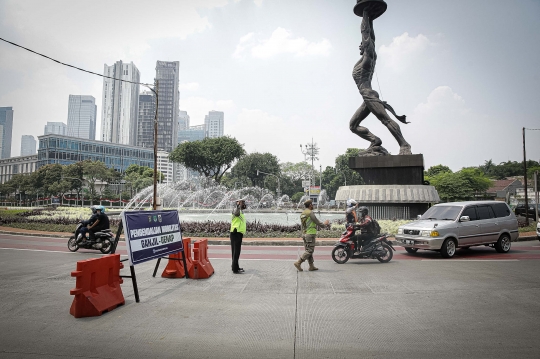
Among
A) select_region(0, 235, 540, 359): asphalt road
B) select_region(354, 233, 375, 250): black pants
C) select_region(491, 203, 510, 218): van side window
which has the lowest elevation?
select_region(0, 235, 540, 359): asphalt road

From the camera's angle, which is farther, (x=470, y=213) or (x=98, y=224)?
(x=98, y=224)

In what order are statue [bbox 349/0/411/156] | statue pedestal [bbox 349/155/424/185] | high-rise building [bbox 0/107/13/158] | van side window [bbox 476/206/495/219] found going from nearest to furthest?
1. van side window [bbox 476/206/495/219]
2. statue pedestal [bbox 349/155/424/185]
3. statue [bbox 349/0/411/156]
4. high-rise building [bbox 0/107/13/158]

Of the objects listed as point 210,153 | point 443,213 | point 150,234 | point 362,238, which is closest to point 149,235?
point 150,234

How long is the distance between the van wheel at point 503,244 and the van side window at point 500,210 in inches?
28.5

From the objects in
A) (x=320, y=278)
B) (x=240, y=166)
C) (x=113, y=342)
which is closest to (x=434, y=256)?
(x=320, y=278)

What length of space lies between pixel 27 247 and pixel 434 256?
48.8 ft

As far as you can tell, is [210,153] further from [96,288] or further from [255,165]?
[96,288]

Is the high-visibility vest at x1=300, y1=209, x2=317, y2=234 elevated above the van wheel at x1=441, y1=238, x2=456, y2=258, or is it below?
above

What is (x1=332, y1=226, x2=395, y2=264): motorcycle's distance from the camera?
1064 centimetres

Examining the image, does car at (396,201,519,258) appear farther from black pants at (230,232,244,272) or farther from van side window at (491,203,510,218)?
black pants at (230,232,244,272)

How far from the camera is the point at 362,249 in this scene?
10.9 m

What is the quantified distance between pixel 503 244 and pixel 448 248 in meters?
2.60

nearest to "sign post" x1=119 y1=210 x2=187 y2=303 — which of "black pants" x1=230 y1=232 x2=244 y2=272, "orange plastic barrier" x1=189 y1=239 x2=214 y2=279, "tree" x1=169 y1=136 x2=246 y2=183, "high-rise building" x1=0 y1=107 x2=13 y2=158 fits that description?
"orange plastic barrier" x1=189 y1=239 x2=214 y2=279

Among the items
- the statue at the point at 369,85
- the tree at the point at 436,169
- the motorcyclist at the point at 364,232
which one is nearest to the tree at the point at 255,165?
the tree at the point at 436,169
